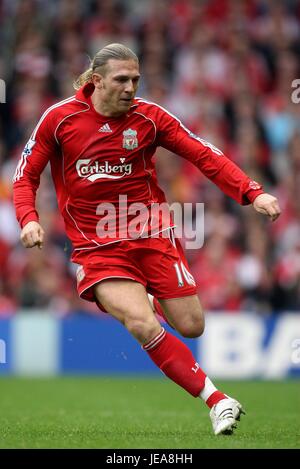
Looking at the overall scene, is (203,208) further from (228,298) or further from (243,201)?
(243,201)

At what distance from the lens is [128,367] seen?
12.6 meters

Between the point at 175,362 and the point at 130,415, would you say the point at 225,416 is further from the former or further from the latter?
the point at 130,415

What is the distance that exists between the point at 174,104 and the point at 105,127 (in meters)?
8.16

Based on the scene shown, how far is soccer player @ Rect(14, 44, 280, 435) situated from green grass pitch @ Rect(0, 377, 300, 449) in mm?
519

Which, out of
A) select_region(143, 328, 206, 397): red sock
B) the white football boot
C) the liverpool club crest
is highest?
the liverpool club crest

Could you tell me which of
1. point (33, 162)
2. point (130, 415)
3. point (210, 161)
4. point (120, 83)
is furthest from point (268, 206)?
point (130, 415)

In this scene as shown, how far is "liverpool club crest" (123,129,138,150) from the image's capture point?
6.57 m

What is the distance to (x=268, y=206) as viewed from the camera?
607 cm

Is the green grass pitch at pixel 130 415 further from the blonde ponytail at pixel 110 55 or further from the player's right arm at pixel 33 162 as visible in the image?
the blonde ponytail at pixel 110 55

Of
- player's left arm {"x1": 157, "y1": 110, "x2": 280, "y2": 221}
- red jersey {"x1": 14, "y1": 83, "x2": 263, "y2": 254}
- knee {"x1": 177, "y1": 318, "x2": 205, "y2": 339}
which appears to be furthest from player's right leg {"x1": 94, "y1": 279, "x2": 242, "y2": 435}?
player's left arm {"x1": 157, "y1": 110, "x2": 280, "y2": 221}

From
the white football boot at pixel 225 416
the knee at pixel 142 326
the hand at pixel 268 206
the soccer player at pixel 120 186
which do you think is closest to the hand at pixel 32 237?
the soccer player at pixel 120 186

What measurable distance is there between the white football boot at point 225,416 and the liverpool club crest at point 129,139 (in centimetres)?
167

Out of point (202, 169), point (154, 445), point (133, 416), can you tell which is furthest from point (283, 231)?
point (154, 445)

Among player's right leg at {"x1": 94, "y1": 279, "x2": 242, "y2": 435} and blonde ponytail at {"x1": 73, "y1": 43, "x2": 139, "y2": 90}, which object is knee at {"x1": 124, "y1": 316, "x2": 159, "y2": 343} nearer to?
player's right leg at {"x1": 94, "y1": 279, "x2": 242, "y2": 435}
